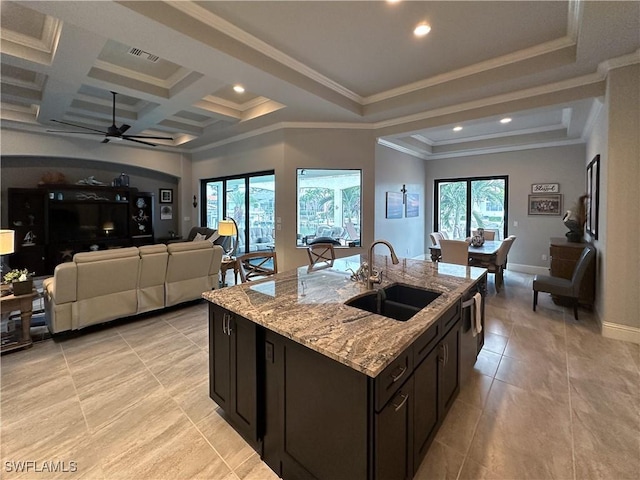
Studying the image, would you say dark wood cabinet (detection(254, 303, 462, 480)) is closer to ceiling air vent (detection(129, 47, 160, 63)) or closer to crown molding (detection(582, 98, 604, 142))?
ceiling air vent (detection(129, 47, 160, 63))

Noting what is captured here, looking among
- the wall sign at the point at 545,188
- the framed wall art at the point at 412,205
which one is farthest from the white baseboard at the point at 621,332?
the framed wall art at the point at 412,205

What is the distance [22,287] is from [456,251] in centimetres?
561

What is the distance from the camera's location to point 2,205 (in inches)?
245

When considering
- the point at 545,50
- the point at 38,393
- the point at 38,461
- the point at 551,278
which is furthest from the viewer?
the point at 551,278

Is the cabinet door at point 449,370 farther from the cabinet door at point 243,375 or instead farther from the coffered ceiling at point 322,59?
the coffered ceiling at point 322,59

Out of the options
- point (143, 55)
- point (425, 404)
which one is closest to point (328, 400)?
point (425, 404)

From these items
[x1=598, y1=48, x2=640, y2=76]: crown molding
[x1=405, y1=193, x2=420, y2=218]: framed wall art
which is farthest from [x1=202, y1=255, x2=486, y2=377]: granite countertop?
[x1=405, y1=193, x2=420, y2=218]: framed wall art

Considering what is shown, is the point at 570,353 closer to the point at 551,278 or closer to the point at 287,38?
the point at 551,278

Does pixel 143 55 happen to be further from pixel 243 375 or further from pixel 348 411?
pixel 348 411

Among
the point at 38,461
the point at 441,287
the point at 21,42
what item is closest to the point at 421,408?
the point at 441,287

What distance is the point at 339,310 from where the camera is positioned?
1748 mm

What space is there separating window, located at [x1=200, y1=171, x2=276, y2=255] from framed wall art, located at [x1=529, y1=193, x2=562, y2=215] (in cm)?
593

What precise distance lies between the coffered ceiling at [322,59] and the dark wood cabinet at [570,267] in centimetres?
202

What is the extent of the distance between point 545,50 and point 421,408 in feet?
13.1
